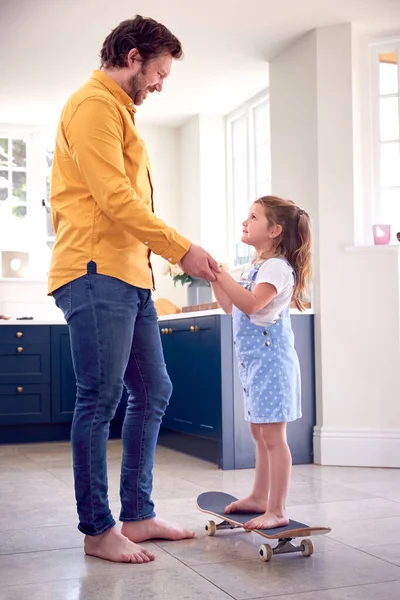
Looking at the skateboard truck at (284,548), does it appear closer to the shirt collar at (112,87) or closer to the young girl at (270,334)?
the young girl at (270,334)

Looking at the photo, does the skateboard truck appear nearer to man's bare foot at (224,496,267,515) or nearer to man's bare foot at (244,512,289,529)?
man's bare foot at (244,512,289,529)

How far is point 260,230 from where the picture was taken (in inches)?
99.7

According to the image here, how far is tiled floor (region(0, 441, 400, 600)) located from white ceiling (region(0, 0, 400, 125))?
2.40m

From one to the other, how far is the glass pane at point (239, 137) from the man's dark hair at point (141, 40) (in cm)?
369

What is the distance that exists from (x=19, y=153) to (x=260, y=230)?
172 inches

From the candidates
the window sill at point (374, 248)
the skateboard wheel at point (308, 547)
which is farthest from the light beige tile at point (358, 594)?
the window sill at point (374, 248)

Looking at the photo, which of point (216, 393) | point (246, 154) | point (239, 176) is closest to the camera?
point (216, 393)

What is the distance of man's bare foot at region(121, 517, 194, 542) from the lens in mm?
2443

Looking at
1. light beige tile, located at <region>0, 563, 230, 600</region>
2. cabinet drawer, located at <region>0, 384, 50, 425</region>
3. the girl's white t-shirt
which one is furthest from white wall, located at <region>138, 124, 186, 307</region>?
light beige tile, located at <region>0, 563, 230, 600</region>

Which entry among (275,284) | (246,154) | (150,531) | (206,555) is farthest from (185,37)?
(206,555)

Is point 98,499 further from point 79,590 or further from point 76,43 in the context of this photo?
point 76,43

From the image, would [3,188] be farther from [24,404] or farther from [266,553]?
[266,553]

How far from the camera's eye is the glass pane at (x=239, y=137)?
6016 mm

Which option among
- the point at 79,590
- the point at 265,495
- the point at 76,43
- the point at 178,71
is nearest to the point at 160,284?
the point at 178,71
